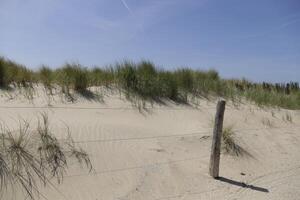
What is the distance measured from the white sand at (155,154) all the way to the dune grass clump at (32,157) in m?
0.16

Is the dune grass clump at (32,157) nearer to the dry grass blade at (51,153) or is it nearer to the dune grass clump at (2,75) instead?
the dry grass blade at (51,153)

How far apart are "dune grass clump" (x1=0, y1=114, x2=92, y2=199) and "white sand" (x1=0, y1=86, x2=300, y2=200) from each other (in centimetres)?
16

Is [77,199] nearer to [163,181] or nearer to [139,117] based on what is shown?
[163,181]

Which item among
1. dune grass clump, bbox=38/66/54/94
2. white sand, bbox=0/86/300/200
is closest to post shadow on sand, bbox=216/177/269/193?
white sand, bbox=0/86/300/200

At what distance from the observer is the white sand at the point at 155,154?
17.0 feet

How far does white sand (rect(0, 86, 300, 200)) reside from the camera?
518 cm

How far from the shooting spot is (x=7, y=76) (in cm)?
885

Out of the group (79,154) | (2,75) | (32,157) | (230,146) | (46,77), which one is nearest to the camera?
(32,157)

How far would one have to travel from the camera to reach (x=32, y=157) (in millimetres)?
4988

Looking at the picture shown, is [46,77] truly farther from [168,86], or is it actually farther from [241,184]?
[241,184]

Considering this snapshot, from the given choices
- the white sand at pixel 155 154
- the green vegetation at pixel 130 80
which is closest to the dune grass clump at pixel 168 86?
the green vegetation at pixel 130 80

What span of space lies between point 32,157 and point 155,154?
2.31 m

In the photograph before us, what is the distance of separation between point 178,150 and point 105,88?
342 cm

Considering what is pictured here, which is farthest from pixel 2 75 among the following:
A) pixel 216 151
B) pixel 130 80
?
pixel 216 151
